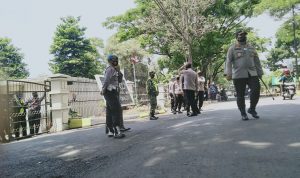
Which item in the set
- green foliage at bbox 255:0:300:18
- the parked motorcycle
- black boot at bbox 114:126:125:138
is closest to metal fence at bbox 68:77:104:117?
black boot at bbox 114:126:125:138

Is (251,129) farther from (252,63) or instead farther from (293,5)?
(293,5)

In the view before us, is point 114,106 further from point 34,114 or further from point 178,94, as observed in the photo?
point 178,94

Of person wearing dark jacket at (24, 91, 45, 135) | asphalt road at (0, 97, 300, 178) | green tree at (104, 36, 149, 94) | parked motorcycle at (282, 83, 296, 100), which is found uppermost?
green tree at (104, 36, 149, 94)

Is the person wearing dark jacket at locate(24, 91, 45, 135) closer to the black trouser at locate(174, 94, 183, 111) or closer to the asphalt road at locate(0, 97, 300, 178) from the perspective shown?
the asphalt road at locate(0, 97, 300, 178)

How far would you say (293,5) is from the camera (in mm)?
27266

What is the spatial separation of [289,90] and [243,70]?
35.0 feet

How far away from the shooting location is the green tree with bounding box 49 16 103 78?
48.8 meters

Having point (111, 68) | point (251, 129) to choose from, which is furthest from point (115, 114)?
point (251, 129)

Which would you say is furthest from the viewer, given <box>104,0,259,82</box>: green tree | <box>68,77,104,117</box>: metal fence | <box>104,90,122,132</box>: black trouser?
<box>104,0,259,82</box>: green tree

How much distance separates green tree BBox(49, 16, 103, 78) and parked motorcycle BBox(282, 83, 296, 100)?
34.0 m

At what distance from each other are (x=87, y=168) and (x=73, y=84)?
44.3ft

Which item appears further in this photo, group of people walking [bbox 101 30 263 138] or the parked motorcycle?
the parked motorcycle

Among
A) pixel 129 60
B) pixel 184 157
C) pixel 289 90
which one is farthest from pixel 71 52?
pixel 184 157

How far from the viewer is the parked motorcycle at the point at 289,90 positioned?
17606 mm
